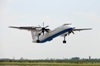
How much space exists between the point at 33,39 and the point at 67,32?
52.1ft

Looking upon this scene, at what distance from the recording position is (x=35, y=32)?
329 ft

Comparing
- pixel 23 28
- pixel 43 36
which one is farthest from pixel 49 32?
pixel 23 28

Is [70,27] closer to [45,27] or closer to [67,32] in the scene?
[67,32]

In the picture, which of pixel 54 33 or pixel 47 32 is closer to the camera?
pixel 54 33

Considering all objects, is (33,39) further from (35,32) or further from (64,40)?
(64,40)

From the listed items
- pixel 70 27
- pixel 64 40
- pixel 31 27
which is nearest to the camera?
pixel 70 27

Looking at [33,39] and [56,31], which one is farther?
[33,39]

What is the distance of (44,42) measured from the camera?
9344 cm

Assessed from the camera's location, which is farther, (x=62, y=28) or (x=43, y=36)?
(x=43, y=36)

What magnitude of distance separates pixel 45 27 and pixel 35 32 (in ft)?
19.3

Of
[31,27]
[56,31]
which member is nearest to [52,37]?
[56,31]

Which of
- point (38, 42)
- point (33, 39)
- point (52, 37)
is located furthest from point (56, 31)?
point (33, 39)

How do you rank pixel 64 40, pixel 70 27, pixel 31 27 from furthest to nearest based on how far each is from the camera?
pixel 31 27 < pixel 64 40 < pixel 70 27

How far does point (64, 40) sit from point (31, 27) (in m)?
11.1
